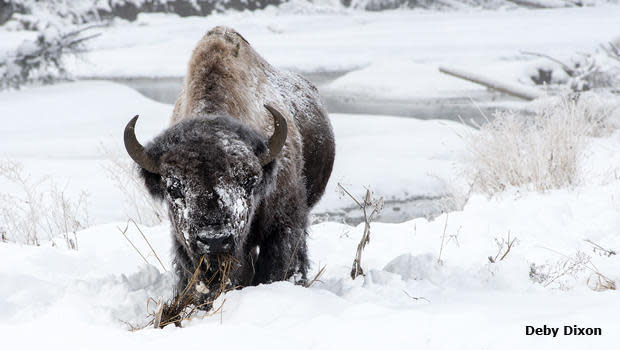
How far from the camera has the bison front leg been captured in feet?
12.4

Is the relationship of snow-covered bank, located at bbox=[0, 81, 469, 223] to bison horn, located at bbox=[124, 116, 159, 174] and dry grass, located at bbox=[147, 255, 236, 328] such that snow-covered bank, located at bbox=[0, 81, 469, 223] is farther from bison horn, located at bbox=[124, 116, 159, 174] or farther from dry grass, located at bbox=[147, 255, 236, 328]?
dry grass, located at bbox=[147, 255, 236, 328]

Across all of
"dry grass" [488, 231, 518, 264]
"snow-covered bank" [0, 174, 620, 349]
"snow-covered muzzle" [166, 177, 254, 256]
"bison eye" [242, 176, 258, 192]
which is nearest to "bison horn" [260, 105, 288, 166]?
"bison eye" [242, 176, 258, 192]

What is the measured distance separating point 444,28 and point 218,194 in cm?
2443

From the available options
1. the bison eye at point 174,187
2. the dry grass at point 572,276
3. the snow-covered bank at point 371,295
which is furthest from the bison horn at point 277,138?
the dry grass at point 572,276

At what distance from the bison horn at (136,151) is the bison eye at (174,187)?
0.15m

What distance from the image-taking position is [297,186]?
4.06 m

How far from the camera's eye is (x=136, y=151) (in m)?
3.19

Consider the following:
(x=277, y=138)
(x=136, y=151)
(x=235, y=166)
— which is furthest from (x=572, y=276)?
(x=136, y=151)

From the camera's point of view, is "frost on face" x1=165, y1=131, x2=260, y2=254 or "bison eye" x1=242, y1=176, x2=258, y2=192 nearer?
"frost on face" x1=165, y1=131, x2=260, y2=254

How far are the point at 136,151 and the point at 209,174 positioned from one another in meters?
0.47

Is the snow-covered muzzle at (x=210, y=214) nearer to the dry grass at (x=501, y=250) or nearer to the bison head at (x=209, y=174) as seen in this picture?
the bison head at (x=209, y=174)

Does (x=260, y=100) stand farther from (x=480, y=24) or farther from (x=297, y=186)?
(x=480, y=24)

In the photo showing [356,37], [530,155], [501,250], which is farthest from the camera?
[356,37]

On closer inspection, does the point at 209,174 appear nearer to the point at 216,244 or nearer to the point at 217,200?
the point at 217,200
